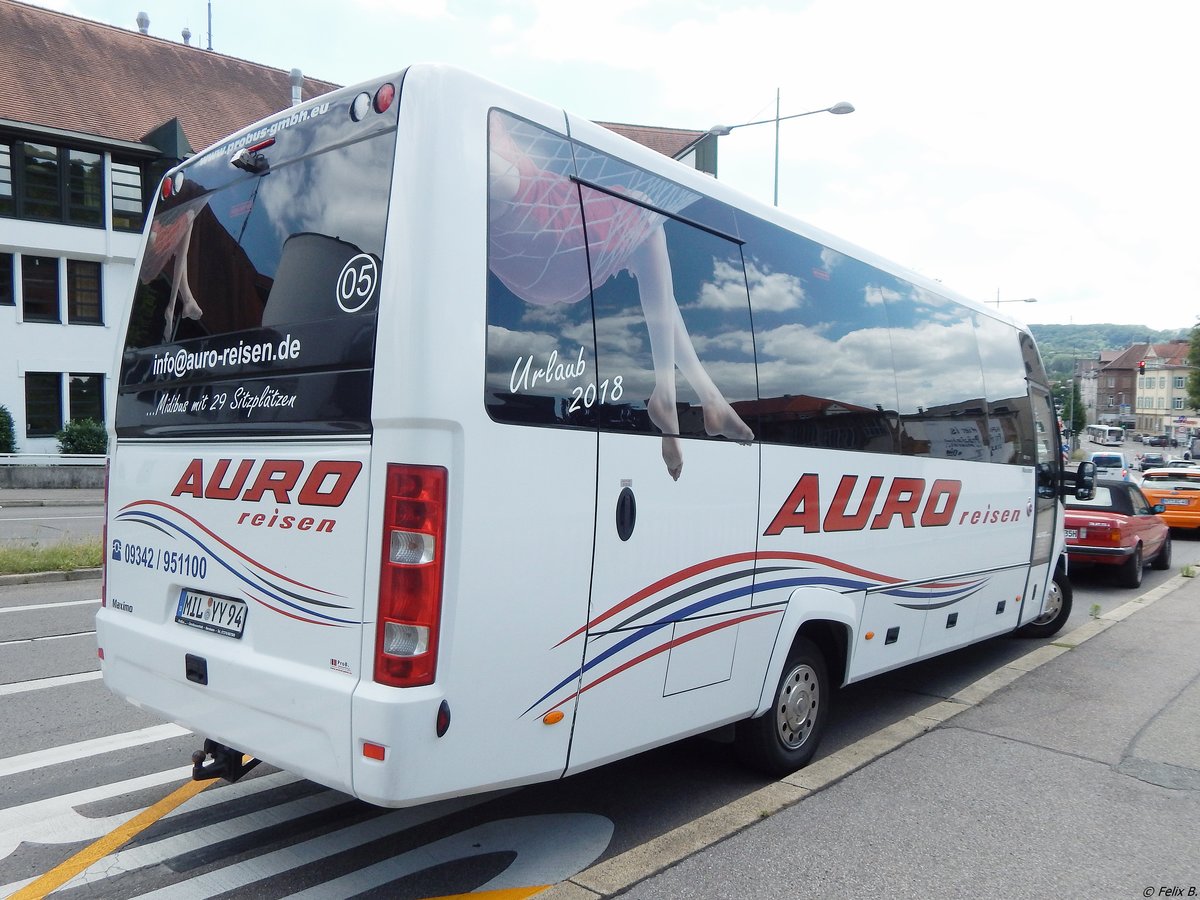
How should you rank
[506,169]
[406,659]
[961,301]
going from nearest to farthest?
[406,659] < [506,169] < [961,301]

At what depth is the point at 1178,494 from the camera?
Result: 2169 centimetres

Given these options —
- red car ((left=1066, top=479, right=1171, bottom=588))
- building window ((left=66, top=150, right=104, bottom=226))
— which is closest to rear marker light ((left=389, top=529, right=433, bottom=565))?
red car ((left=1066, top=479, right=1171, bottom=588))

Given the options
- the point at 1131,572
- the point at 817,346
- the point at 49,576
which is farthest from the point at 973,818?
the point at 1131,572

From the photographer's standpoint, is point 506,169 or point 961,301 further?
point 961,301

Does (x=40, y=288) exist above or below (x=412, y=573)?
above

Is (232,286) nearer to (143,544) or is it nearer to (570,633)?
(143,544)

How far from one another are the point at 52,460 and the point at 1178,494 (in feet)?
95.2

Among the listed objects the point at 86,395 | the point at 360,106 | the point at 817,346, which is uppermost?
the point at 360,106

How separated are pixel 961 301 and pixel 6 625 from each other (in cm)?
852

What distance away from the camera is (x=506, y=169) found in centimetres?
360

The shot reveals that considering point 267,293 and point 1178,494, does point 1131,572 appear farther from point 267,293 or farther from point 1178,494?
point 267,293

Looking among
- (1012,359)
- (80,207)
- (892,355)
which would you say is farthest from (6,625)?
(80,207)

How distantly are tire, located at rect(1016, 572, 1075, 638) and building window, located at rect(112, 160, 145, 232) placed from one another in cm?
2923

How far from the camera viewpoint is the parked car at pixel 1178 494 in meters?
21.4
